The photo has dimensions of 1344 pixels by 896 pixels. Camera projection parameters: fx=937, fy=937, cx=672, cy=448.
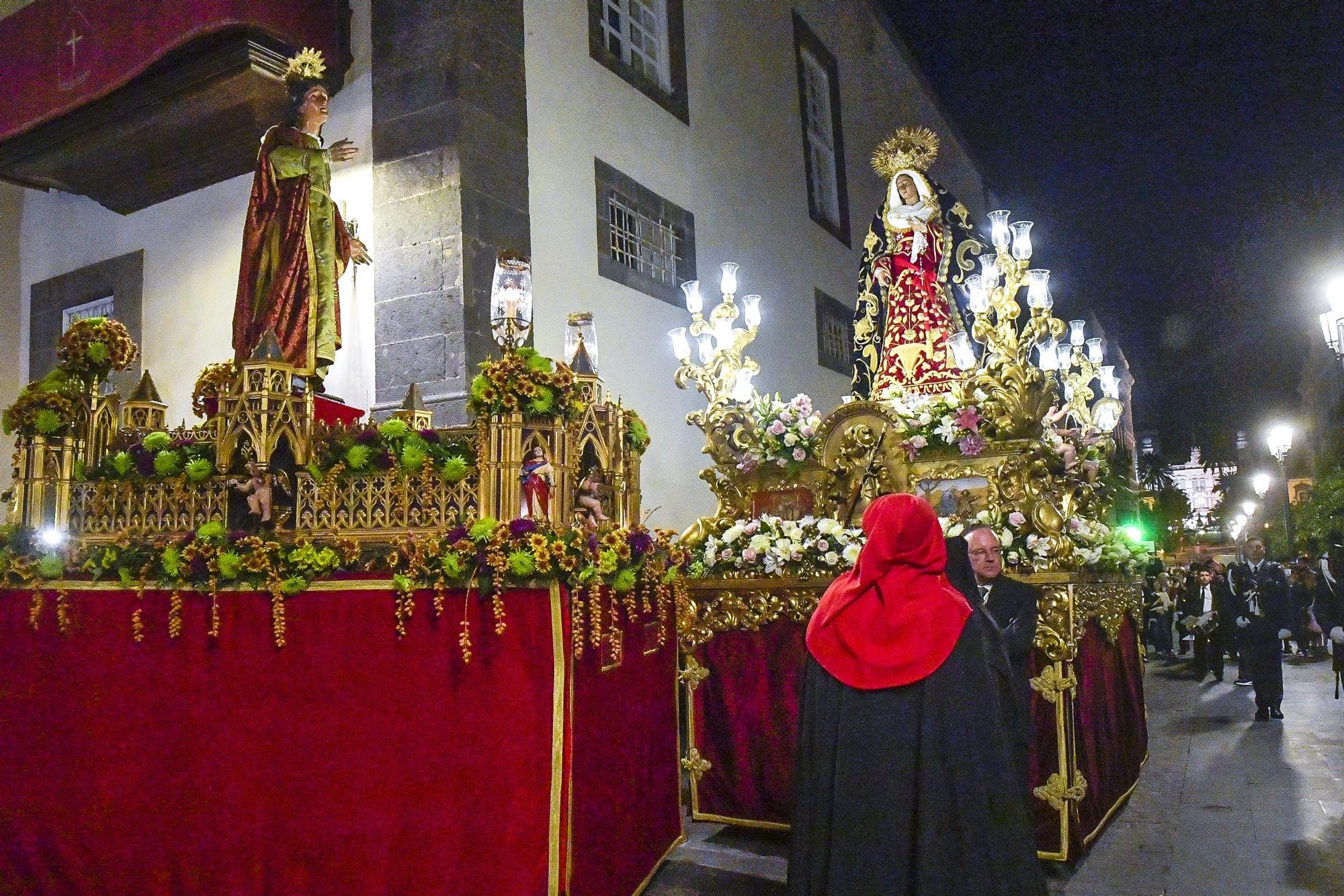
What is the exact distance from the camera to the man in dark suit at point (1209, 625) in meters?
12.6

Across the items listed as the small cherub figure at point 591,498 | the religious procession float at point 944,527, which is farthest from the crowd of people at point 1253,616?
the small cherub figure at point 591,498

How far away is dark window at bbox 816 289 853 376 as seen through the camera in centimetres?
1440

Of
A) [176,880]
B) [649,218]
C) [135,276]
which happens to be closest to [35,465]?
[176,880]

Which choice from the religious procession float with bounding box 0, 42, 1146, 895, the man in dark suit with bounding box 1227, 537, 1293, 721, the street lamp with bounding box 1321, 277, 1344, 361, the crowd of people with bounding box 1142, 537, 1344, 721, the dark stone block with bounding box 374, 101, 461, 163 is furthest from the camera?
the crowd of people with bounding box 1142, 537, 1344, 721

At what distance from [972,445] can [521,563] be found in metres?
3.52

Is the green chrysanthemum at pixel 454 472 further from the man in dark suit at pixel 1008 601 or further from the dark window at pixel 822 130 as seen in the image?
the dark window at pixel 822 130

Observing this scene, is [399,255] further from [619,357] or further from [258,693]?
[258,693]

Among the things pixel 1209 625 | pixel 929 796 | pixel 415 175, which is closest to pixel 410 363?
pixel 415 175

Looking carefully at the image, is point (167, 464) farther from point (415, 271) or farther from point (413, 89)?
point (413, 89)

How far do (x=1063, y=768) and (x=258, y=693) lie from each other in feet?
14.0

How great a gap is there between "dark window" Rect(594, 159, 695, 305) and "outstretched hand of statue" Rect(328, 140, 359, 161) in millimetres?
2988

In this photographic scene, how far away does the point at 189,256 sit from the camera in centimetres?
908

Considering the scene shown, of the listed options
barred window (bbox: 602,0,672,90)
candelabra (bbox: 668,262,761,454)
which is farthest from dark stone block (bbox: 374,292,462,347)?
barred window (bbox: 602,0,672,90)

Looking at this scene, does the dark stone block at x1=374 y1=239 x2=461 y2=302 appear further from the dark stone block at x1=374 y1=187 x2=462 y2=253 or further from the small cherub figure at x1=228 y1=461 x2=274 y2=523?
the small cherub figure at x1=228 y1=461 x2=274 y2=523
